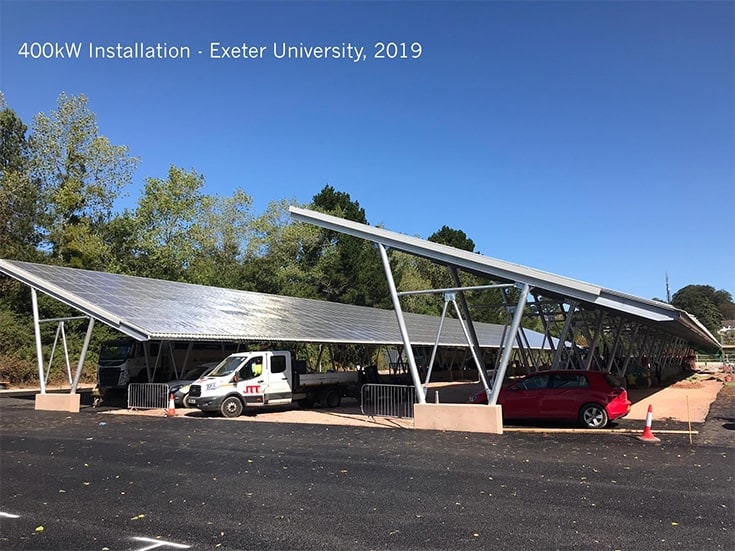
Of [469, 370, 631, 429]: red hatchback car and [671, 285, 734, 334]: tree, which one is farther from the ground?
[671, 285, 734, 334]: tree

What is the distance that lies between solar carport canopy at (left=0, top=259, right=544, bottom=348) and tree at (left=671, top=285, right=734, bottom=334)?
249 ft

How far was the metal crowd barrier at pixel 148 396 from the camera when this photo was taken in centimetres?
2008

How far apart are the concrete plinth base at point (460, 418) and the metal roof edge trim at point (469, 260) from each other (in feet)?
10.2

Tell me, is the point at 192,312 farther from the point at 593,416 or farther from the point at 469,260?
the point at 593,416

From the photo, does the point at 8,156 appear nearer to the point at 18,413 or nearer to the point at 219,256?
the point at 219,256

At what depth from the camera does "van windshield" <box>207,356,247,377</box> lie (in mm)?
18156

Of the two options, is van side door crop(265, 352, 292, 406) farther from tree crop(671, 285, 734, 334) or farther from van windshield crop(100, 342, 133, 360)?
tree crop(671, 285, 734, 334)

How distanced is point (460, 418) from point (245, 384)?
7513 mm

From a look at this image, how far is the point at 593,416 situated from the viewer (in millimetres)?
14117

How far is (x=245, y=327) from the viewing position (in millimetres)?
20766

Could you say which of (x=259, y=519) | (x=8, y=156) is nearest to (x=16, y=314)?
(x=8, y=156)

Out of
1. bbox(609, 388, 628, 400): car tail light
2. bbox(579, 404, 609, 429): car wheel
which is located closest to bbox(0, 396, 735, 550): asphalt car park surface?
bbox(579, 404, 609, 429): car wheel

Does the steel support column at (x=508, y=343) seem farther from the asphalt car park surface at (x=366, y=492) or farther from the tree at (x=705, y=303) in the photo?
the tree at (x=705, y=303)

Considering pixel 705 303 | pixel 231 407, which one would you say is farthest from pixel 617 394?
pixel 705 303
